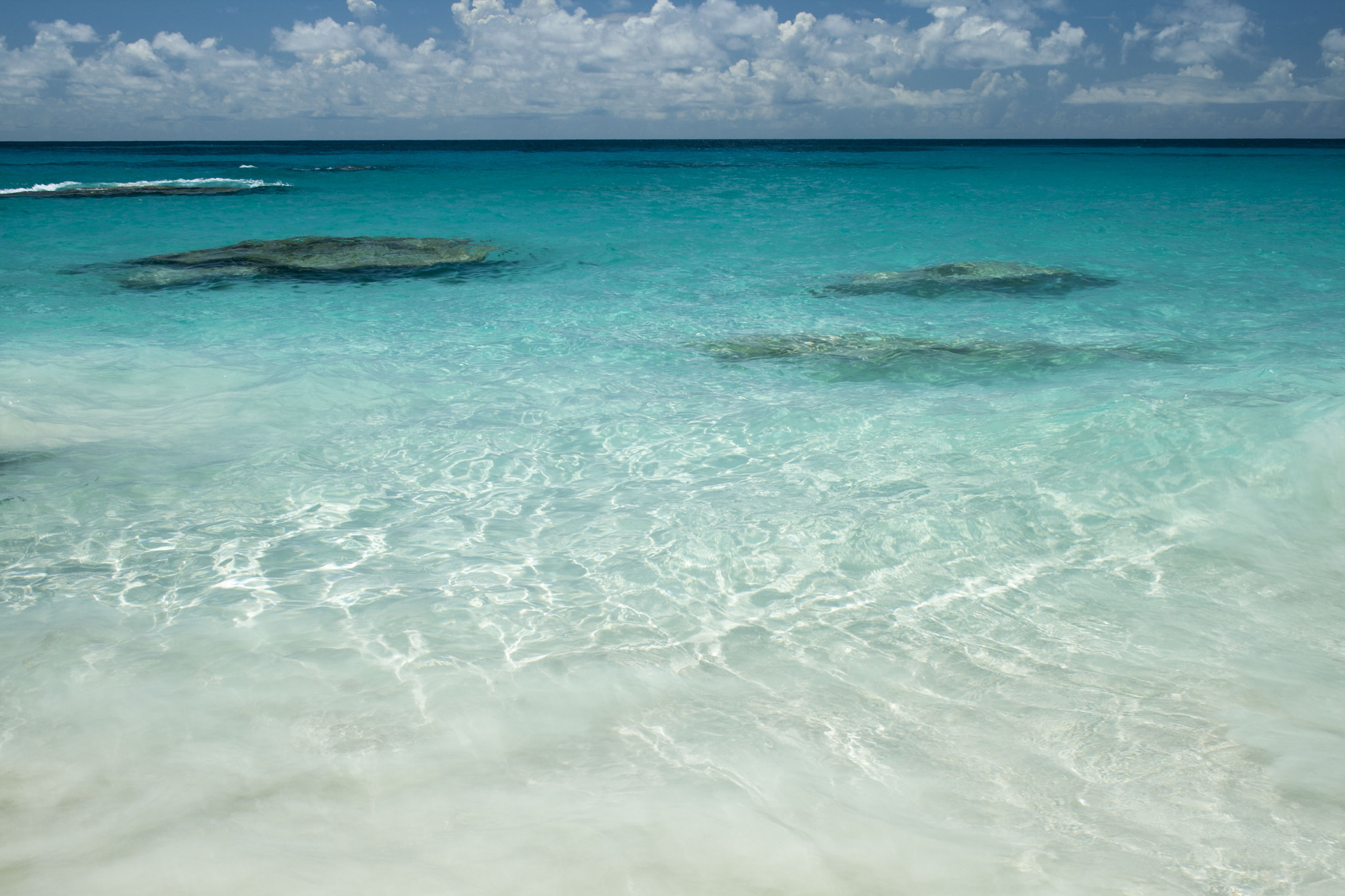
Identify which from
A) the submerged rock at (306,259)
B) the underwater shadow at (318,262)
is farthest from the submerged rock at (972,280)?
the submerged rock at (306,259)

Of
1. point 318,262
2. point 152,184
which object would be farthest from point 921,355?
point 152,184

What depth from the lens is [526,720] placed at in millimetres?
4160

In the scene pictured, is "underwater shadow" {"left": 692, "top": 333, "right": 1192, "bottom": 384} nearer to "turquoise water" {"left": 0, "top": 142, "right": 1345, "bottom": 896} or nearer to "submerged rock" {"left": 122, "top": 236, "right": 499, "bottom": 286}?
"turquoise water" {"left": 0, "top": 142, "right": 1345, "bottom": 896}

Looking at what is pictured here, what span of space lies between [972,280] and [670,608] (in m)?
12.5

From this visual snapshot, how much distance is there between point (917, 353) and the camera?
11023mm

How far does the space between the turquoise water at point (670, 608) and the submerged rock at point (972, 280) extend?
8.79ft

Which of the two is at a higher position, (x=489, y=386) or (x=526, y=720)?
(x=489, y=386)

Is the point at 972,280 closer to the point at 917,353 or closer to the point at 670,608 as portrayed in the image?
the point at 917,353

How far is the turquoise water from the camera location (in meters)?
3.35

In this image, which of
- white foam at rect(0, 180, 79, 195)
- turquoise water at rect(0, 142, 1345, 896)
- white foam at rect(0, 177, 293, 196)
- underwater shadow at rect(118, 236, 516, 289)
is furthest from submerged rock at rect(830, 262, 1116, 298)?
white foam at rect(0, 180, 79, 195)

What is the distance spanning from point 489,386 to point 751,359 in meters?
3.28

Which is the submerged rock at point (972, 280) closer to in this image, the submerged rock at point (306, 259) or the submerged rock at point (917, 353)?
the submerged rock at point (917, 353)

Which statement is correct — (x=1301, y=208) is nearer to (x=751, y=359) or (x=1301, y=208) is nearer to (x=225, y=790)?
(x=751, y=359)

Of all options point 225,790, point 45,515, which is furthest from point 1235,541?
point 45,515
